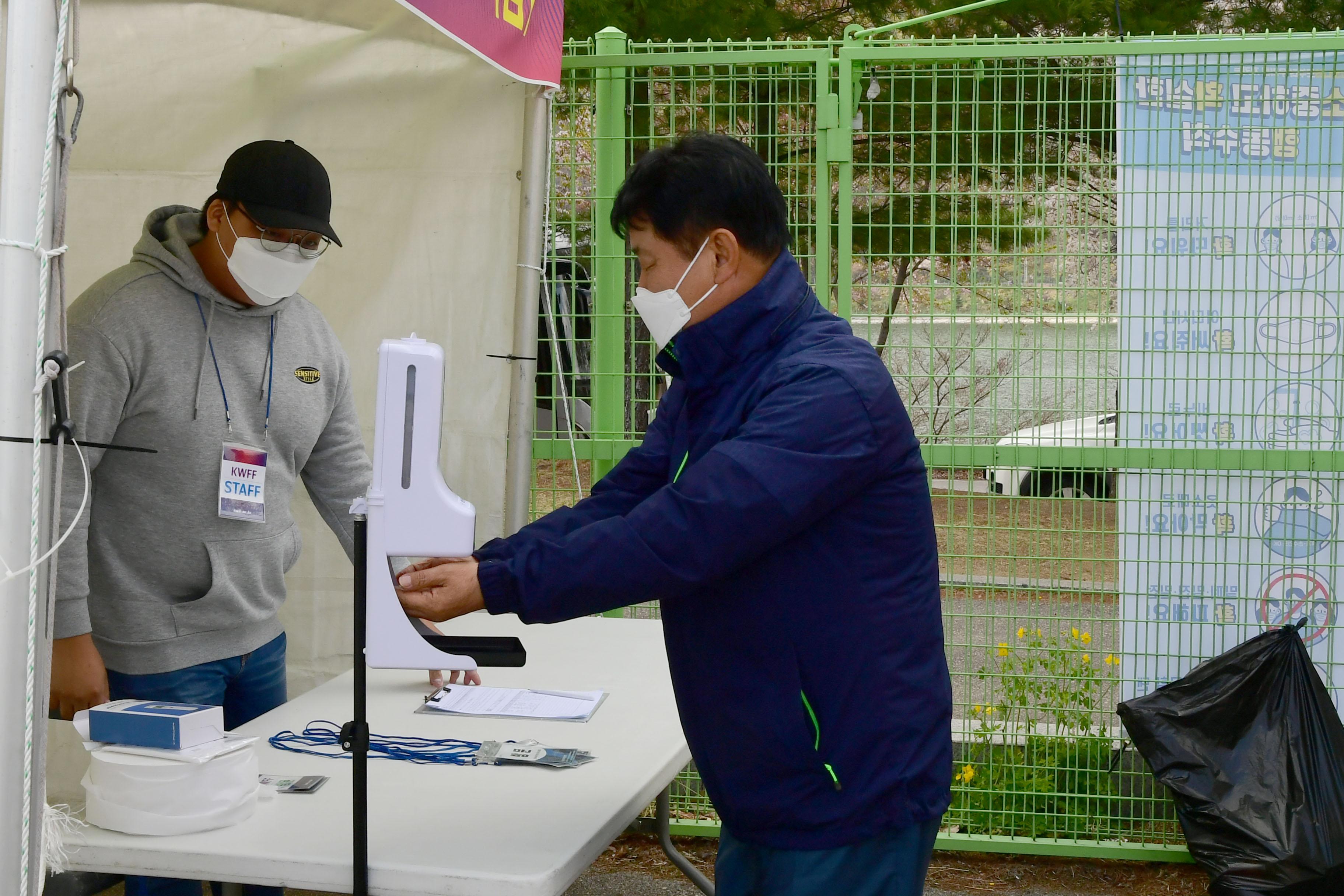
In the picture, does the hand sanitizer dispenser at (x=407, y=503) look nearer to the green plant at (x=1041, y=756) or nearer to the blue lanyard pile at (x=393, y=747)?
the blue lanyard pile at (x=393, y=747)

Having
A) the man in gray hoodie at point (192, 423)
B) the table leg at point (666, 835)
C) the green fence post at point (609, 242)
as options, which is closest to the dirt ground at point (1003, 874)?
the table leg at point (666, 835)

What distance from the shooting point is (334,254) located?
3.10 metres

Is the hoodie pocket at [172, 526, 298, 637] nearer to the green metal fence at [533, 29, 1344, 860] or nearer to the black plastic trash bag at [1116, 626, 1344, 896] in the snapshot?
→ the green metal fence at [533, 29, 1344, 860]

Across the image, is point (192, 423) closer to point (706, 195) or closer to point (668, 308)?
point (668, 308)

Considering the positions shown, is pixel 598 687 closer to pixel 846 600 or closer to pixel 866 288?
pixel 846 600

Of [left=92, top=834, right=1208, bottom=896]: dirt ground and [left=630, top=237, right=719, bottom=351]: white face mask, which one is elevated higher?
Answer: [left=630, top=237, right=719, bottom=351]: white face mask

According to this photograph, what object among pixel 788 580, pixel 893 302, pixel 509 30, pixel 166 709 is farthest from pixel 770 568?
pixel 893 302

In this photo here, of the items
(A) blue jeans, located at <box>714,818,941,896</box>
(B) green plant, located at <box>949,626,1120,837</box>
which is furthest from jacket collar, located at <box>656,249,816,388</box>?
(B) green plant, located at <box>949,626,1120,837</box>

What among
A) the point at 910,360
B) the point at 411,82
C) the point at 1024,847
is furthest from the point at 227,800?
the point at 1024,847

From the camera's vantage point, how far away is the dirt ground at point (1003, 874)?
11.8ft

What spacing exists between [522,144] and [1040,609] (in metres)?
2.14

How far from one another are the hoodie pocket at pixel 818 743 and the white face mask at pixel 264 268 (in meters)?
1.28

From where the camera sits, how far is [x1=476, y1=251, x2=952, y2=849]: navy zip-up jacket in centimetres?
154

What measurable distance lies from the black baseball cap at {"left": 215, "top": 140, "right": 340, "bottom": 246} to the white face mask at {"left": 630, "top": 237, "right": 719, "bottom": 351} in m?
0.77
